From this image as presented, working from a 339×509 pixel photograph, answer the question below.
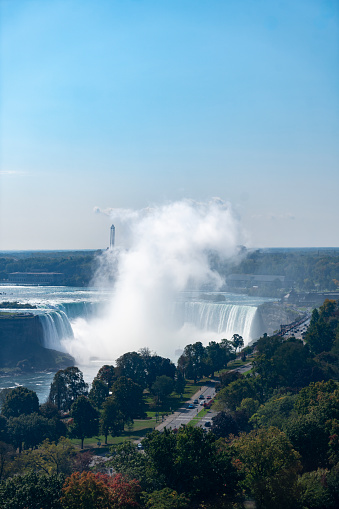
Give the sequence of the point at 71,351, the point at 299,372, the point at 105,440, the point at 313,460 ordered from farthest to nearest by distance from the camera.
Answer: the point at 71,351 → the point at 299,372 → the point at 105,440 → the point at 313,460

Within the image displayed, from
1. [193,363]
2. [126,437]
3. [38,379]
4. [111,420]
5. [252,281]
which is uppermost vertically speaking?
[252,281]

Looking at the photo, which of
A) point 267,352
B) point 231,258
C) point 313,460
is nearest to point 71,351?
point 267,352

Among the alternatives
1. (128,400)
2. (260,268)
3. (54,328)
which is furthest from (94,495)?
(260,268)

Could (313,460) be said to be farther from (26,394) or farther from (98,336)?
(98,336)

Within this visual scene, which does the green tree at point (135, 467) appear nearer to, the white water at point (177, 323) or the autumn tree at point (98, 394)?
the autumn tree at point (98, 394)

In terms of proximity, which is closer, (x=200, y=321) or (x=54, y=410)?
(x=54, y=410)

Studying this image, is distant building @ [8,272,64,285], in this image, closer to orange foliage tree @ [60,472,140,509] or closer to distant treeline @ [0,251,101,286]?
distant treeline @ [0,251,101,286]

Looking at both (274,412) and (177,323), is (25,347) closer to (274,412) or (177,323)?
(177,323)
